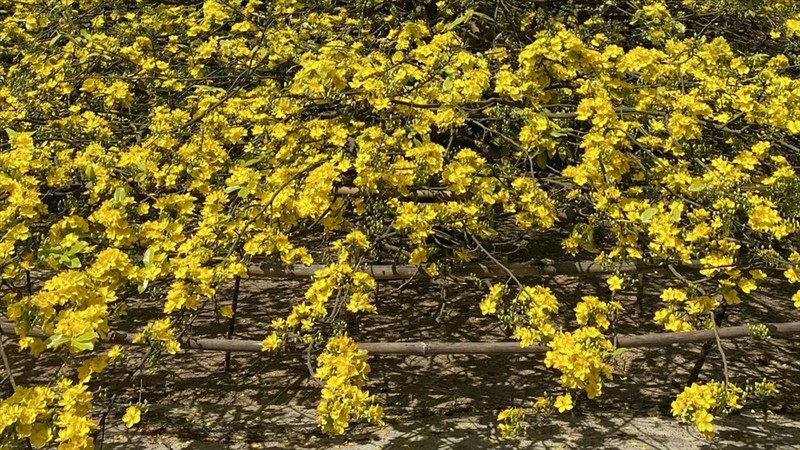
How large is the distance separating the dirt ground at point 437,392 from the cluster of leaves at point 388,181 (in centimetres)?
58

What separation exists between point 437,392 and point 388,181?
1604 mm

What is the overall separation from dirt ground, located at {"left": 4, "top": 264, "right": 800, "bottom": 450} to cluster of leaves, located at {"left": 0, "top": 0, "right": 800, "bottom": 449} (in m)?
0.58

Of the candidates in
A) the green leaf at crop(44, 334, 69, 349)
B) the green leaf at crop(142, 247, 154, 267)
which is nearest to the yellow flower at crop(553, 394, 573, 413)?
the green leaf at crop(142, 247, 154, 267)

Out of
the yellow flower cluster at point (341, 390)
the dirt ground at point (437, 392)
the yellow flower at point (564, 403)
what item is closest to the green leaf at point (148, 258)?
the yellow flower cluster at point (341, 390)

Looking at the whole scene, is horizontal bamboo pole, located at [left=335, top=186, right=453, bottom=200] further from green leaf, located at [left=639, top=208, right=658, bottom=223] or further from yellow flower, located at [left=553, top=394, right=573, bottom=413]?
yellow flower, located at [left=553, top=394, right=573, bottom=413]

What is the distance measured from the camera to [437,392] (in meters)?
3.93

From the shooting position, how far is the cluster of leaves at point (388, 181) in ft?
8.44

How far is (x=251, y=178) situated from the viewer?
114 inches

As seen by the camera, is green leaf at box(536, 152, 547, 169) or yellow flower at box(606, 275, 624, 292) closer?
yellow flower at box(606, 275, 624, 292)

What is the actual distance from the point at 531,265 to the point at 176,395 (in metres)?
2.11

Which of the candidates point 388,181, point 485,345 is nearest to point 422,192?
point 388,181

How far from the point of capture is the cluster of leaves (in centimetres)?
257

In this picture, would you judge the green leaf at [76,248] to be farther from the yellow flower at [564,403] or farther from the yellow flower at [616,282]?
the yellow flower at [616,282]

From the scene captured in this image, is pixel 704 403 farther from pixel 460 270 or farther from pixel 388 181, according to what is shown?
pixel 388 181
